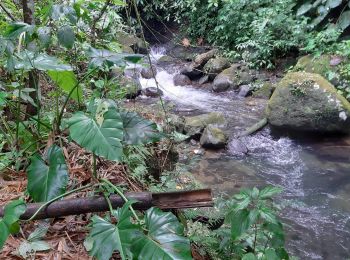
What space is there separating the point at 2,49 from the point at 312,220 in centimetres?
373

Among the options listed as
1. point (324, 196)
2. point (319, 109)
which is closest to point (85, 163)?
point (324, 196)

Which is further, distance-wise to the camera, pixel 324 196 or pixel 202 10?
pixel 202 10

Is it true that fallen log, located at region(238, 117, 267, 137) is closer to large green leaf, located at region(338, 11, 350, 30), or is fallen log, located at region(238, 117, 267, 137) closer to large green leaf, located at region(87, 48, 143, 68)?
large green leaf, located at region(338, 11, 350, 30)

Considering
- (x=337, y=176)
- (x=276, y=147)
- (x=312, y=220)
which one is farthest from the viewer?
(x=276, y=147)

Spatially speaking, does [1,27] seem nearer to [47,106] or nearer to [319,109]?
[47,106]

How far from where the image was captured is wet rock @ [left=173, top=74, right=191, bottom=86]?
9719mm

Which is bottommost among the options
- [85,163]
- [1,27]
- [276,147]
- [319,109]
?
[276,147]

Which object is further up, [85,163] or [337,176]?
[85,163]

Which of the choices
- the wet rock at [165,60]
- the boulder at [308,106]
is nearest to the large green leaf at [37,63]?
the boulder at [308,106]

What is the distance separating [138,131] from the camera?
1.67 meters

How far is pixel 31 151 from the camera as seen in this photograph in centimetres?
212

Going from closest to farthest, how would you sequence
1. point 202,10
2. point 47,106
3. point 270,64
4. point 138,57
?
point 138,57
point 47,106
point 270,64
point 202,10

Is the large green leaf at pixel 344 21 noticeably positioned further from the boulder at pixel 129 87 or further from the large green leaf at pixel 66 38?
the large green leaf at pixel 66 38

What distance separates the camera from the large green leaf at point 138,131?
5.38 feet
